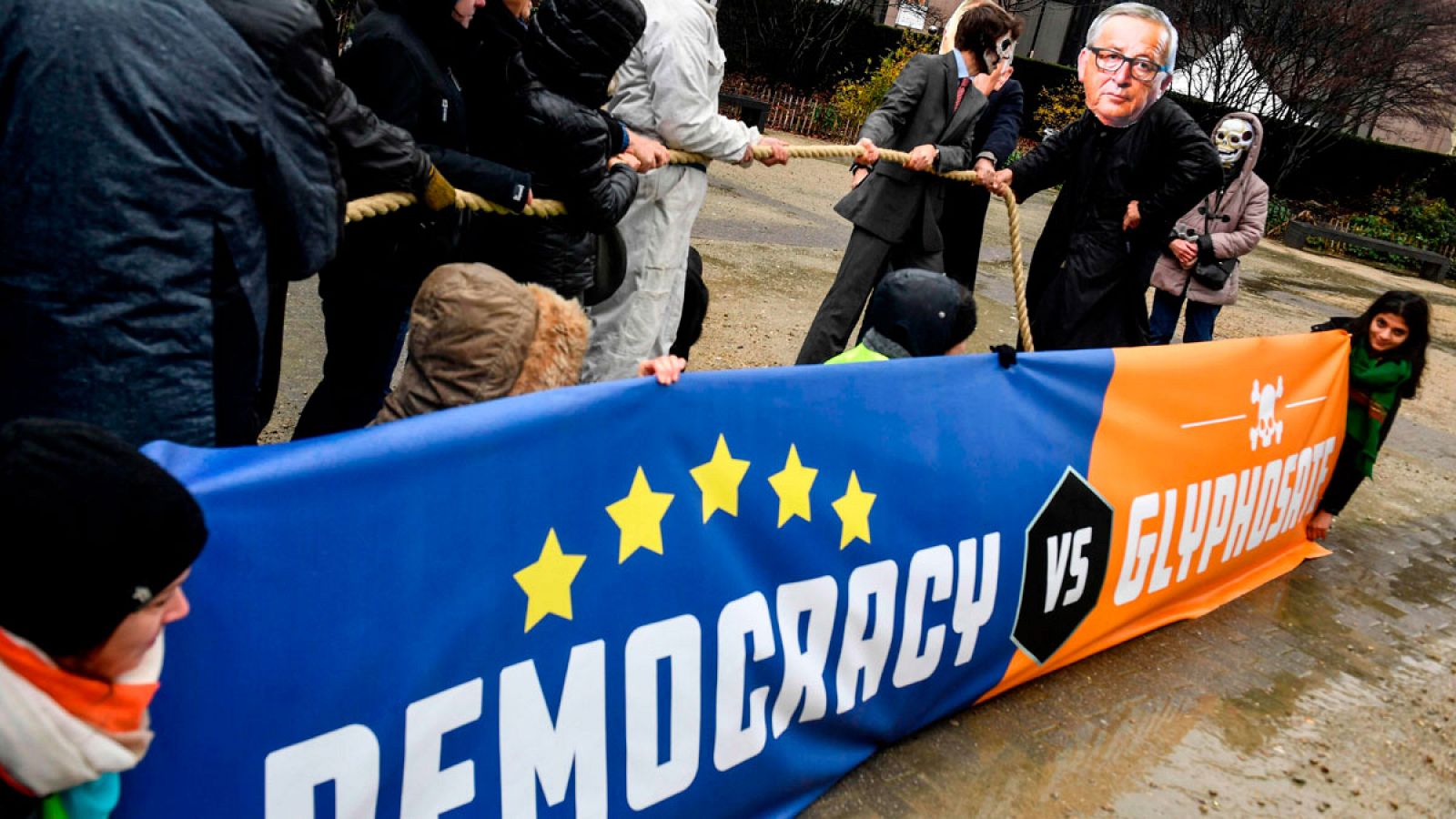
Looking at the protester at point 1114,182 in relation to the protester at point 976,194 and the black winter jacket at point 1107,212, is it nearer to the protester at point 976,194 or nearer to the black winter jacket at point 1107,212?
the black winter jacket at point 1107,212

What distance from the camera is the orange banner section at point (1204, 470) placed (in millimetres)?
3260

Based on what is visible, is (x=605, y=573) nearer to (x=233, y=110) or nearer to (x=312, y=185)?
(x=312, y=185)

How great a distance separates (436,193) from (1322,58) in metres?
20.2

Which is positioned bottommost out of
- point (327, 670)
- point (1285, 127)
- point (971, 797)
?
point (971, 797)

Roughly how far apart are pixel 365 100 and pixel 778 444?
1339 mm

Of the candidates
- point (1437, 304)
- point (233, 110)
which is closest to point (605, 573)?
point (233, 110)

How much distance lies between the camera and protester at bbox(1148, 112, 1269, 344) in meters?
5.60

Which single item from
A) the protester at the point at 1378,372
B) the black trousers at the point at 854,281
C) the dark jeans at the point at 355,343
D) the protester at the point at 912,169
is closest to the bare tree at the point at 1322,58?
the protester at the point at 1378,372

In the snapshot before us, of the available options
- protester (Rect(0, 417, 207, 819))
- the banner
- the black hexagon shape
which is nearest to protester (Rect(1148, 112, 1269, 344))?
the banner

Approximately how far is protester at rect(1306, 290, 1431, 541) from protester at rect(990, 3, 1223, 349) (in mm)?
825

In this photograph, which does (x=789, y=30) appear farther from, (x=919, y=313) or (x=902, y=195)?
(x=919, y=313)

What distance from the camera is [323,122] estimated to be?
203 centimetres

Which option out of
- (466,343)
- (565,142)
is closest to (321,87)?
(466,343)

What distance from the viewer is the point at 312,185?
1994 millimetres
